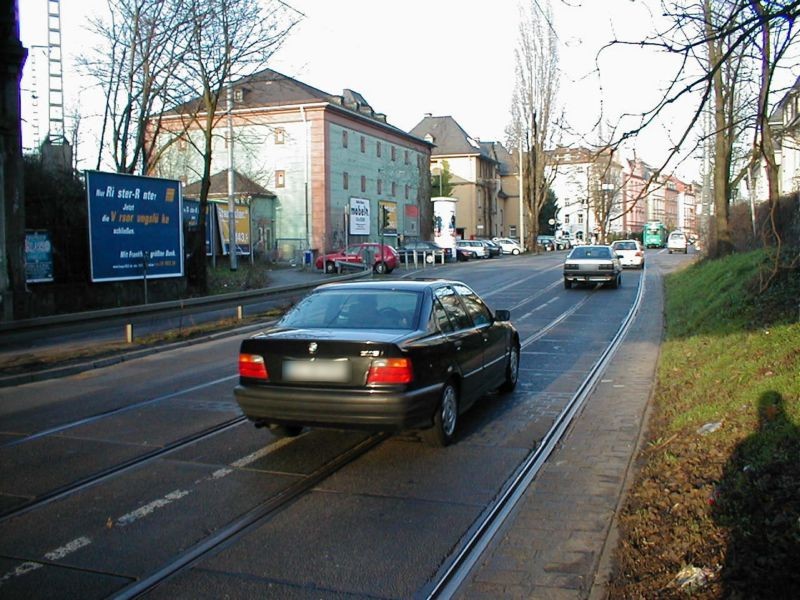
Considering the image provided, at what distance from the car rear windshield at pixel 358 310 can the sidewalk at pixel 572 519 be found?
182cm

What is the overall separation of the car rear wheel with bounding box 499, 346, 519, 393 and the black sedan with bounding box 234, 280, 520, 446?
177 cm

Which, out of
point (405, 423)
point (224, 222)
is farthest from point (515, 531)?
point (224, 222)

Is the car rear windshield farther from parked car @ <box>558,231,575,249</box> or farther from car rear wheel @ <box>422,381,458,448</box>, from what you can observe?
parked car @ <box>558,231,575,249</box>

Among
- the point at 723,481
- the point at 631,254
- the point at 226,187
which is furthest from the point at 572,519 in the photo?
the point at 226,187

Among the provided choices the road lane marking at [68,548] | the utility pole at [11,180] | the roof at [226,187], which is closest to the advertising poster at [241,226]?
the roof at [226,187]

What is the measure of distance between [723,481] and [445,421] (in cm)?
247

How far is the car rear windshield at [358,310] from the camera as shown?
6.98 metres

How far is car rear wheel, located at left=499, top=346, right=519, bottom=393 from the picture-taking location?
377 inches

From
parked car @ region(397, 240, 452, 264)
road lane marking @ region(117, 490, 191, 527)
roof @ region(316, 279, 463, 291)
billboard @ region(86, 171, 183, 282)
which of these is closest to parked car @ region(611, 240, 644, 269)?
parked car @ region(397, 240, 452, 264)

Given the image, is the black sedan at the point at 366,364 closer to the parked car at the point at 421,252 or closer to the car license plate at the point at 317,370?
the car license plate at the point at 317,370

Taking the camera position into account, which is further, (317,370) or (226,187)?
(226,187)

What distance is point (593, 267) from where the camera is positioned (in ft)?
88.4

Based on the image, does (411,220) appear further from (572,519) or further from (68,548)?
(68,548)

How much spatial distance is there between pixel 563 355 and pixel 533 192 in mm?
51657
